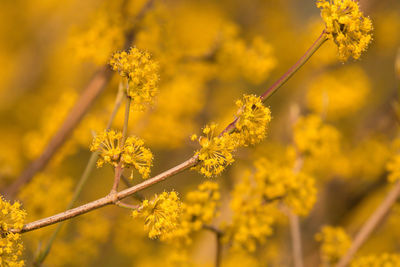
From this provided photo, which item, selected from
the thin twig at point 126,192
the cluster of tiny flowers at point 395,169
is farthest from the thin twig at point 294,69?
the cluster of tiny flowers at point 395,169

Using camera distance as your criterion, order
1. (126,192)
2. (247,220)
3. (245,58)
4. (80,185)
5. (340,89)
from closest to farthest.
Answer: (126,192), (80,185), (247,220), (245,58), (340,89)

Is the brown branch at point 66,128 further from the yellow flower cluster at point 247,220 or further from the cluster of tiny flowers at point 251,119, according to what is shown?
the cluster of tiny flowers at point 251,119

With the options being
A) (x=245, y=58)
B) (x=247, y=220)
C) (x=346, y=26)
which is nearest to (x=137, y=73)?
(x=346, y=26)

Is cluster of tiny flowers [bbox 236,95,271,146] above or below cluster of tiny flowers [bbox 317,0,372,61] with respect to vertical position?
below

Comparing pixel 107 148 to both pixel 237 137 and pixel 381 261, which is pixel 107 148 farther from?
pixel 381 261

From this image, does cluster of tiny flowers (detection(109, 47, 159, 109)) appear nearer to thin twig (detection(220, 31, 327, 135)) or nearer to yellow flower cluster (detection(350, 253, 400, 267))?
thin twig (detection(220, 31, 327, 135))

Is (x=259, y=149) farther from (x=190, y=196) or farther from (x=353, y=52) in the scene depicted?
(x=353, y=52)

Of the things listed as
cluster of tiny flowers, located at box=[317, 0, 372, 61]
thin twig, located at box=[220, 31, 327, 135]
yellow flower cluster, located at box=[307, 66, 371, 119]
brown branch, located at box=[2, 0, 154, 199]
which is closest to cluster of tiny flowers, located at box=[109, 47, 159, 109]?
thin twig, located at box=[220, 31, 327, 135]
